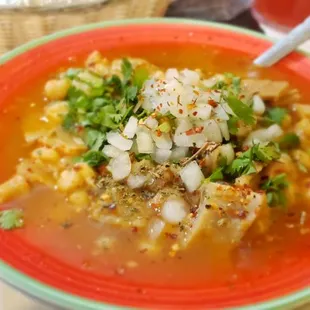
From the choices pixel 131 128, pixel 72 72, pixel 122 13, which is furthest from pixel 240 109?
pixel 122 13

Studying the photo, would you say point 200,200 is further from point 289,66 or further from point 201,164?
point 289,66

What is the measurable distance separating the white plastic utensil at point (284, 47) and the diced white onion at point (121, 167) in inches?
24.1

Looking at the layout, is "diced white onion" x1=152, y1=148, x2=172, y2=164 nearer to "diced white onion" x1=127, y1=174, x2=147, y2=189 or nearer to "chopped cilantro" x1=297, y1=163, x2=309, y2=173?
"diced white onion" x1=127, y1=174, x2=147, y2=189

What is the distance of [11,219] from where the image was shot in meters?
1.21

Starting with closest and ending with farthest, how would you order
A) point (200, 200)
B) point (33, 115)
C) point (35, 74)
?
point (200, 200) < point (33, 115) < point (35, 74)

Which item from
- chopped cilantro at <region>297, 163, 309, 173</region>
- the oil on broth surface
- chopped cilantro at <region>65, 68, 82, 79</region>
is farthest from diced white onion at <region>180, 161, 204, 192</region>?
chopped cilantro at <region>65, 68, 82, 79</region>

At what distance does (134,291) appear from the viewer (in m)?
1.08

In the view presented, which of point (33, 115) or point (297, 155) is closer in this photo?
point (297, 155)

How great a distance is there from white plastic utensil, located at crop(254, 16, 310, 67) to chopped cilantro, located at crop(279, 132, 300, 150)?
1.15ft

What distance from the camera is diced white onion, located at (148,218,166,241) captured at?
1.20 metres

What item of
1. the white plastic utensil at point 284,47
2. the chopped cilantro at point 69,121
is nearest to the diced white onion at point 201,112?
the chopped cilantro at point 69,121

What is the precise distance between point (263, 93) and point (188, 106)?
315 millimetres

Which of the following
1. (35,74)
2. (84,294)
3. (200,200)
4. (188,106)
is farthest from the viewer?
(35,74)

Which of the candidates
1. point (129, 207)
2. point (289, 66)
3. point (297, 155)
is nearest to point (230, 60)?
point (289, 66)
